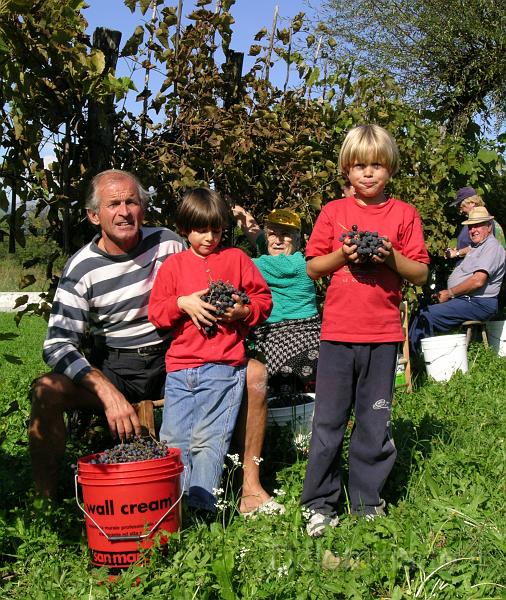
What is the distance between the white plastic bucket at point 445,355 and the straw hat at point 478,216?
141 cm

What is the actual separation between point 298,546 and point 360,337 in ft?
2.98

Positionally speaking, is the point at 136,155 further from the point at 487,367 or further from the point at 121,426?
the point at 487,367

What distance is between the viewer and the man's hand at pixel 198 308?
3734 mm

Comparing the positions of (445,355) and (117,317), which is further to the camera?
(445,355)

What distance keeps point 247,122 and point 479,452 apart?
7.98 feet

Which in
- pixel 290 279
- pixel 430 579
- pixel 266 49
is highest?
pixel 266 49

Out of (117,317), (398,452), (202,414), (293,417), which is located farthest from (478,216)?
(202,414)

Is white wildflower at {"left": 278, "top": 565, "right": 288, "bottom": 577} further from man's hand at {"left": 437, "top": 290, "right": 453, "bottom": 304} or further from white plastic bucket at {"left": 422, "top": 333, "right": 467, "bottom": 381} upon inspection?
man's hand at {"left": 437, "top": 290, "right": 453, "bottom": 304}

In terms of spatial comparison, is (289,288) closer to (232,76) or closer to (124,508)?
(232,76)

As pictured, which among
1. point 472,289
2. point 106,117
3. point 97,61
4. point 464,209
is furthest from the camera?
point 464,209

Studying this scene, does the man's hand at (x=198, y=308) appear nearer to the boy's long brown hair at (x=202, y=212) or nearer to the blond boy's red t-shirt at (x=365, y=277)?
the boy's long brown hair at (x=202, y=212)

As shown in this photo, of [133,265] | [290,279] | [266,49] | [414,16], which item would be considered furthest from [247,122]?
[414,16]

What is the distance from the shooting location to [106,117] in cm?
431

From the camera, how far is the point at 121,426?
11.6ft
